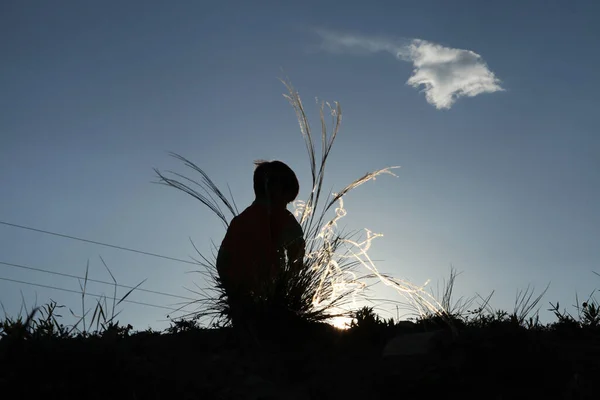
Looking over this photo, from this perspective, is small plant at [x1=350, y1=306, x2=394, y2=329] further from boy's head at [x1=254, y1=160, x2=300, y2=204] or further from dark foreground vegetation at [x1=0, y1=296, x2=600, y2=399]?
boy's head at [x1=254, y1=160, x2=300, y2=204]

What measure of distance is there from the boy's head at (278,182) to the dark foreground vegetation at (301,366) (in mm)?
1315

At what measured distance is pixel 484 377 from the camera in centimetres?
269

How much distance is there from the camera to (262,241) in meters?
4.13

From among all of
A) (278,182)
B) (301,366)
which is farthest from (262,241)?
(301,366)

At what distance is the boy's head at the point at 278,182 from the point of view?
439 cm

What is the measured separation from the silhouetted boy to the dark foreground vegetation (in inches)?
16.5

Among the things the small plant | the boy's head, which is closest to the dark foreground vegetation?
the small plant

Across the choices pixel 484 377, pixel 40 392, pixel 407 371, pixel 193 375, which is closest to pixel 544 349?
pixel 484 377

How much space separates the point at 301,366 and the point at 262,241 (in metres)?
1.30

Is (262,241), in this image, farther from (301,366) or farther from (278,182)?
(301,366)

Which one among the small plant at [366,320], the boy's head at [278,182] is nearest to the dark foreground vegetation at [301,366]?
the small plant at [366,320]

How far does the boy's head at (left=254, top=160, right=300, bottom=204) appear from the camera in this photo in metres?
4.39

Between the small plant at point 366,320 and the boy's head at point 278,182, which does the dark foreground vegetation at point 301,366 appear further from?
the boy's head at point 278,182

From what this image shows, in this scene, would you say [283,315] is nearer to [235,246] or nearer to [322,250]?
[322,250]
